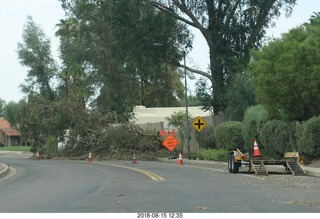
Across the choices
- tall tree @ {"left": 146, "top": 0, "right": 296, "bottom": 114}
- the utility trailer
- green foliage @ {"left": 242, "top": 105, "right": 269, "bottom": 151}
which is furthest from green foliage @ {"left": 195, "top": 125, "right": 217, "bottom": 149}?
the utility trailer

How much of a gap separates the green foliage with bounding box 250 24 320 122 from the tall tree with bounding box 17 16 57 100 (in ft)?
149

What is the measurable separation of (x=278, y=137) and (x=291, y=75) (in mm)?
3947

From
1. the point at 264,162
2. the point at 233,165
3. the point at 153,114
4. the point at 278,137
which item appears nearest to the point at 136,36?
the point at 278,137

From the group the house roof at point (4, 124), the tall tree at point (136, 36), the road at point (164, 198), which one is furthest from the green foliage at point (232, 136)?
the house roof at point (4, 124)

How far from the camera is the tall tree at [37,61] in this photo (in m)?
70.1

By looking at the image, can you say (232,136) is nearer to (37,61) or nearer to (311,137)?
(311,137)

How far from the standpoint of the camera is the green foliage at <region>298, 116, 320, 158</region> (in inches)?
989

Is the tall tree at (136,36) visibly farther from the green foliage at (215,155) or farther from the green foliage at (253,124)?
the green foliage at (253,124)

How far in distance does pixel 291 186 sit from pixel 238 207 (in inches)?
241

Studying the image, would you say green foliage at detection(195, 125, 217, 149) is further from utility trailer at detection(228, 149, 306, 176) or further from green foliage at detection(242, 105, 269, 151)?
utility trailer at detection(228, 149, 306, 176)

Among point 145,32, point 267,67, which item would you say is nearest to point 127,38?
point 145,32

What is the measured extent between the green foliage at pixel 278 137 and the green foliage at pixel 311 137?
1292mm

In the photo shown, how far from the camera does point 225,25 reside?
39938 mm

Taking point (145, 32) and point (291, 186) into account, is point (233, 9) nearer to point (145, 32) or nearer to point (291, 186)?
point (145, 32)
